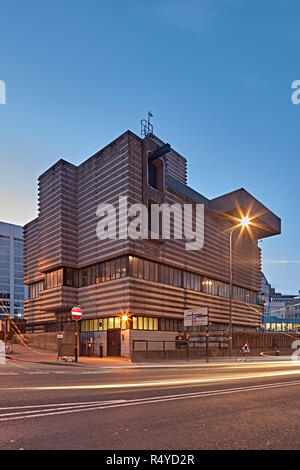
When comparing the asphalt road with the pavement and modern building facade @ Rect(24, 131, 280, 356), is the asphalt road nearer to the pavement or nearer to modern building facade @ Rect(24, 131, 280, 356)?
the pavement

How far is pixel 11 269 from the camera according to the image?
15688cm

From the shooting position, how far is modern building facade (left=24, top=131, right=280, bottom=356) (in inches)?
1436

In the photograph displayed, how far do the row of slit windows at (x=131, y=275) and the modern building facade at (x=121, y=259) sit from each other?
96 millimetres

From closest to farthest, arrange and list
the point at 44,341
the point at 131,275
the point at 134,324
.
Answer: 1. the point at 131,275
2. the point at 134,324
3. the point at 44,341

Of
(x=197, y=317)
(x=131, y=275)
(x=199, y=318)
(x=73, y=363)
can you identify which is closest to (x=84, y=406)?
(x=73, y=363)

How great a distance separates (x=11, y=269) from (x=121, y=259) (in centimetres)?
13087

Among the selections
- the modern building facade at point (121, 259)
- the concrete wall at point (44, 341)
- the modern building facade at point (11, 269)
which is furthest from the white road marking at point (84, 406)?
the modern building facade at point (11, 269)

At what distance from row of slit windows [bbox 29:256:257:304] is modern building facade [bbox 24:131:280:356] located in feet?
0.32

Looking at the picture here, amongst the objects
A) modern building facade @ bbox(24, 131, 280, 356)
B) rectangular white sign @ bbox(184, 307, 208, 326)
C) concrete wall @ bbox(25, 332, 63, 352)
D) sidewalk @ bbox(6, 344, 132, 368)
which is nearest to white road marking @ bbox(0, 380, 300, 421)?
sidewalk @ bbox(6, 344, 132, 368)

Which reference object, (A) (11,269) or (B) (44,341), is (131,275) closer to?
(B) (44,341)

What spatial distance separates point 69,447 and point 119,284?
31041 millimetres

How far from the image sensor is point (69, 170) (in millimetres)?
43844

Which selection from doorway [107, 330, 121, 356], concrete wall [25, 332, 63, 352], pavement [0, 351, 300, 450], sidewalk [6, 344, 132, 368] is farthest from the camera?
concrete wall [25, 332, 63, 352]

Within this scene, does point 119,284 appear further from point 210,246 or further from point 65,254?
point 210,246
